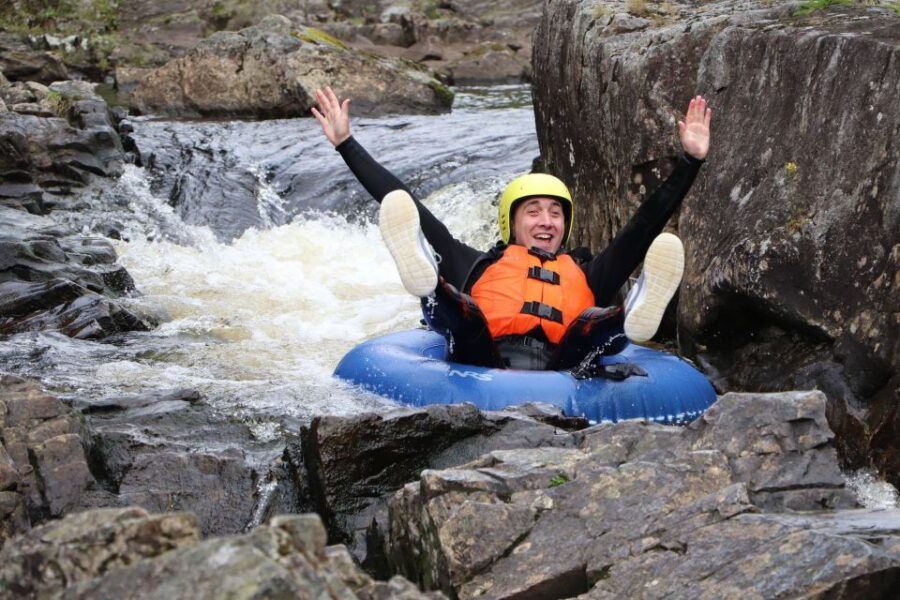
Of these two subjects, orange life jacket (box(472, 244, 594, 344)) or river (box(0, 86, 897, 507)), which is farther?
river (box(0, 86, 897, 507))

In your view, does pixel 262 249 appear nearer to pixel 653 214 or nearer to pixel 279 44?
pixel 653 214

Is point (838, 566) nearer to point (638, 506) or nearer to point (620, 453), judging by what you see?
point (638, 506)

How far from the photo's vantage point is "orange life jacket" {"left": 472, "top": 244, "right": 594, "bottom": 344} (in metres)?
5.91

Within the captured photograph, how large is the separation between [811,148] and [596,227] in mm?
2645

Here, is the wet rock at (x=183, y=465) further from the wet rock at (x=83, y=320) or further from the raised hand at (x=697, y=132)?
the wet rock at (x=83, y=320)

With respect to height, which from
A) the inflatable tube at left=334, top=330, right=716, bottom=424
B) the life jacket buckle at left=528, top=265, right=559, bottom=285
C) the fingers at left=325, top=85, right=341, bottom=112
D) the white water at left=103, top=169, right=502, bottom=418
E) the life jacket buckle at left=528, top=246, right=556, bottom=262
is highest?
the fingers at left=325, top=85, right=341, bottom=112

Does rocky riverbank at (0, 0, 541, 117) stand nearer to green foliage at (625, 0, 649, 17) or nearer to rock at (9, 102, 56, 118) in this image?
rock at (9, 102, 56, 118)

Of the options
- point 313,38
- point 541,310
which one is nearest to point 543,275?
point 541,310

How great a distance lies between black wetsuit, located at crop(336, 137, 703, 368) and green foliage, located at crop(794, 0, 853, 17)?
1.77 metres

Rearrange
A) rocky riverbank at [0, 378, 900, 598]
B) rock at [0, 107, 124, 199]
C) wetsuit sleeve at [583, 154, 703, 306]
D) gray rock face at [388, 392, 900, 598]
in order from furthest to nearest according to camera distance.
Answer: rock at [0, 107, 124, 199] → wetsuit sleeve at [583, 154, 703, 306] → gray rock face at [388, 392, 900, 598] → rocky riverbank at [0, 378, 900, 598]

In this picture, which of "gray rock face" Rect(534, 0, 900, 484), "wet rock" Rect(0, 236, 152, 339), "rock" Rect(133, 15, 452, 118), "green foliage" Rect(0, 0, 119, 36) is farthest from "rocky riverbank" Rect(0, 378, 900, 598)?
"green foliage" Rect(0, 0, 119, 36)

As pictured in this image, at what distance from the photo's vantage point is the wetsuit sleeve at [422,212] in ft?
18.9

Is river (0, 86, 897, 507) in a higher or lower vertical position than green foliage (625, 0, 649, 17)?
lower

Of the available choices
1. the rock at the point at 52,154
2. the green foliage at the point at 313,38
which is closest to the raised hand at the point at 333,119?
the rock at the point at 52,154
